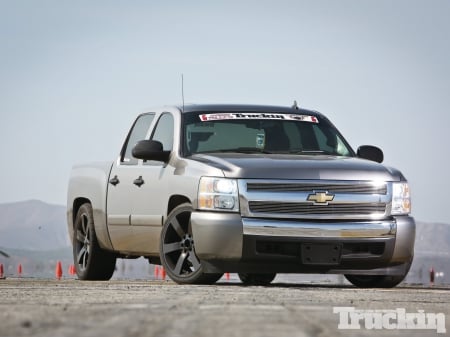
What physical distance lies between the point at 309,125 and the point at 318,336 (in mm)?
7868

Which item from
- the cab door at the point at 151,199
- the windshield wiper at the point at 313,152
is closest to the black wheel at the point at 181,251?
the cab door at the point at 151,199

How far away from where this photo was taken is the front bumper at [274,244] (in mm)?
12031

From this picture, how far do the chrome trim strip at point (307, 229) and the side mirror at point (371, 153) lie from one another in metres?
1.53

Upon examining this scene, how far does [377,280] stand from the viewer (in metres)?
13.5

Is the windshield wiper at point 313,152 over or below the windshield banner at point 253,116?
below

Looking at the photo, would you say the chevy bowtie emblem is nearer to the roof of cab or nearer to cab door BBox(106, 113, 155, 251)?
the roof of cab

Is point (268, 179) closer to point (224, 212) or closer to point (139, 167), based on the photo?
point (224, 212)

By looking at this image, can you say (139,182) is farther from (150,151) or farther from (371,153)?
(371,153)

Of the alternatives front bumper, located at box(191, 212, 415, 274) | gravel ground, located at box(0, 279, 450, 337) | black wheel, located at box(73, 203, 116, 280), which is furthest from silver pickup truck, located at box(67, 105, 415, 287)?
gravel ground, located at box(0, 279, 450, 337)

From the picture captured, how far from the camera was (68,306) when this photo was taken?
27.8ft

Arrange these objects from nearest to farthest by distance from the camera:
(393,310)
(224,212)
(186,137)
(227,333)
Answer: (227,333) → (393,310) → (224,212) → (186,137)

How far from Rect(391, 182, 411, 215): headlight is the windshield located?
1163 mm

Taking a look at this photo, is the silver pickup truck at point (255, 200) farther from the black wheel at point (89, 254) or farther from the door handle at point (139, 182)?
the black wheel at point (89, 254)

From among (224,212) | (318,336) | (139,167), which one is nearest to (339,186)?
(224,212)
